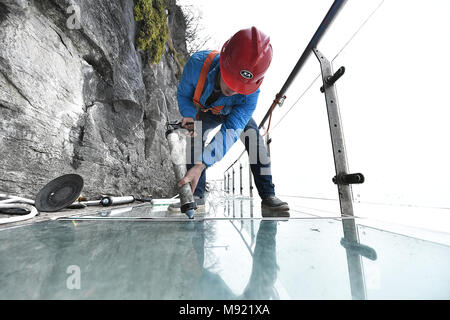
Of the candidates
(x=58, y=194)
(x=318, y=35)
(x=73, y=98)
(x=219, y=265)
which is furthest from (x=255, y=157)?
(x=73, y=98)

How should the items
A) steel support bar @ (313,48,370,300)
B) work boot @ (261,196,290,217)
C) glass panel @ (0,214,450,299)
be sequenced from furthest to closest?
1. work boot @ (261,196,290,217)
2. steel support bar @ (313,48,370,300)
3. glass panel @ (0,214,450,299)

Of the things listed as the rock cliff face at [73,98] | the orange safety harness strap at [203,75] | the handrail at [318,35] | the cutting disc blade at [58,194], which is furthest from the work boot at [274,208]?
the rock cliff face at [73,98]

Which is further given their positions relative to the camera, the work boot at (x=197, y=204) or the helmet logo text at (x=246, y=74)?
the work boot at (x=197, y=204)

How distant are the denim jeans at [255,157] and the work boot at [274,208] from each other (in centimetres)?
7

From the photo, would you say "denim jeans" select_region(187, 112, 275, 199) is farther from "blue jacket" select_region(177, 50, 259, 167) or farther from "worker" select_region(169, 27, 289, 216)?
"blue jacket" select_region(177, 50, 259, 167)

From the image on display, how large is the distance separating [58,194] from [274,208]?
54.4 inches

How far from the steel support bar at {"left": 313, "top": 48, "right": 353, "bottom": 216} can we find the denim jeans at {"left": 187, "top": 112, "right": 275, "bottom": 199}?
473 millimetres

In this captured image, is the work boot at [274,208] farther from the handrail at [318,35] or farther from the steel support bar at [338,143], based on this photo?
the handrail at [318,35]

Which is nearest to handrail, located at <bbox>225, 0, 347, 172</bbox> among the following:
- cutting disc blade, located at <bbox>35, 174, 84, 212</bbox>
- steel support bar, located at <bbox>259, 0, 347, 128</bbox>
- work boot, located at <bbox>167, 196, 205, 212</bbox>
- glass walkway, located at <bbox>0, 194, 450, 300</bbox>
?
steel support bar, located at <bbox>259, 0, 347, 128</bbox>

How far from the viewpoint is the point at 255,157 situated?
4.93 feet

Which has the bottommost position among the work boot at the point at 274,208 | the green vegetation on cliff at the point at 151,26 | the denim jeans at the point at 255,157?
the work boot at the point at 274,208

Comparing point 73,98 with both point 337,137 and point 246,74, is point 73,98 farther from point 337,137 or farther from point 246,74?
point 337,137

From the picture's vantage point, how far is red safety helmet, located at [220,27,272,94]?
42.2 inches

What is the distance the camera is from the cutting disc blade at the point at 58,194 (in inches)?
41.2
